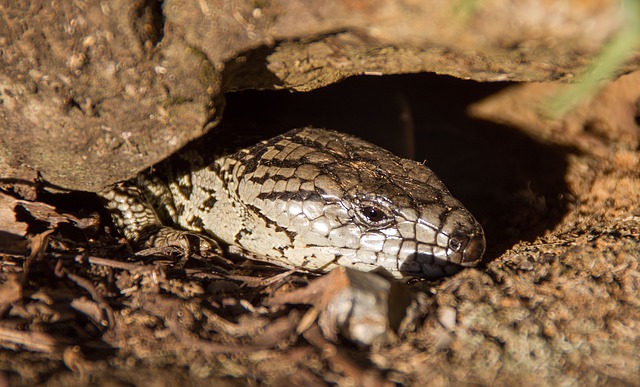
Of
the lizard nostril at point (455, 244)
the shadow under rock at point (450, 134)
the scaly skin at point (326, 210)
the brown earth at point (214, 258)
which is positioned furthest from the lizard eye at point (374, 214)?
Result: the shadow under rock at point (450, 134)

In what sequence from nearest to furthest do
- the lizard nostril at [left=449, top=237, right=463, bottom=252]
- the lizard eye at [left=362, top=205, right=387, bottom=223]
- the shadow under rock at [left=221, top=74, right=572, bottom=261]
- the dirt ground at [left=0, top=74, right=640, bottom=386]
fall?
the dirt ground at [left=0, top=74, right=640, bottom=386]
the lizard nostril at [left=449, top=237, right=463, bottom=252]
the lizard eye at [left=362, top=205, right=387, bottom=223]
the shadow under rock at [left=221, top=74, right=572, bottom=261]

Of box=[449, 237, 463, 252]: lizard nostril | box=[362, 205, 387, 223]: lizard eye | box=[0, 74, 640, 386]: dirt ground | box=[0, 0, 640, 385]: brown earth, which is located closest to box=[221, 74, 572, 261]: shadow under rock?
box=[0, 74, 640, 386]: dirt ground

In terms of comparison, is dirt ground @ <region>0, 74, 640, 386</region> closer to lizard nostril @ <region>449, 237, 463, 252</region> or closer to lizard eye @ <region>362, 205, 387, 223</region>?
lizard nostril @ <region>449, 237, 463, 252</region>

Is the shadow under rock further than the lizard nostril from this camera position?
Yes

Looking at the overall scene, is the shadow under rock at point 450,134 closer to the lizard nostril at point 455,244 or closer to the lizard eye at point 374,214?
the lizard nostril at point 455,244

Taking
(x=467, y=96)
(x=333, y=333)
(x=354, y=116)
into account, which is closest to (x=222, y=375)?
(x=333, y=333)

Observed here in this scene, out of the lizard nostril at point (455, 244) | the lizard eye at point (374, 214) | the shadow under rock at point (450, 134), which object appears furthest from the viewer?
the shadow under rock at point (450, 134)

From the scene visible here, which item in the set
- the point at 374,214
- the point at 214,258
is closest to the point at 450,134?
the point at 374,214
